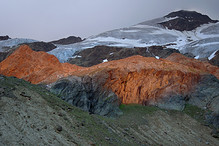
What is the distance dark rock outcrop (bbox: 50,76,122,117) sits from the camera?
13.9 metres

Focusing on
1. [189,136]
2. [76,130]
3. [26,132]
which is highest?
[26,132]

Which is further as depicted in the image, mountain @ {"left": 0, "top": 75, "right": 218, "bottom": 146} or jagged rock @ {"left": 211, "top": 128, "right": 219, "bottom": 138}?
jagged rock @ {"left": 211, "top": 128, "right": 219, "bottom": 138}

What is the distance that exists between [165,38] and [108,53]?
127 feet

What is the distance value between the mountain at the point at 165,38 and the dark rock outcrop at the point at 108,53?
447cm

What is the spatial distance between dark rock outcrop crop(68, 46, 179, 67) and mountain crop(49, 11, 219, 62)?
4.47 meters

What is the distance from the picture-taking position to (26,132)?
6.65m

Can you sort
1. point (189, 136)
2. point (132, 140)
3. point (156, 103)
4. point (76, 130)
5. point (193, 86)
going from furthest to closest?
point (193, 86) < point (156, 103) < point (189, 136) < point (132, 140) < point (76, 130)

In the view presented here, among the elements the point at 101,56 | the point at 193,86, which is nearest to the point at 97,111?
the point at 193,86

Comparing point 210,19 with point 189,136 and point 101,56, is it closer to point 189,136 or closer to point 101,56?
point 101,56

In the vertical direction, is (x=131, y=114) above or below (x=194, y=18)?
below

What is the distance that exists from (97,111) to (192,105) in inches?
336

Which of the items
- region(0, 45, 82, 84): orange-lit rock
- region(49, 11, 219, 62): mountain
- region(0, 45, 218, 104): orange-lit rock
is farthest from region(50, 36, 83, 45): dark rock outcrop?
region(0, 45, 218, 104): orange-lit rock

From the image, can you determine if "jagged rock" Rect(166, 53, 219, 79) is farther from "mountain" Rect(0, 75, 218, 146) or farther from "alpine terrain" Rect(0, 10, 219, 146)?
"mountain" Rect(0, 75, 218, 146)

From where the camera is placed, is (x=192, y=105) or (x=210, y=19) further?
(x=210, y=19)
